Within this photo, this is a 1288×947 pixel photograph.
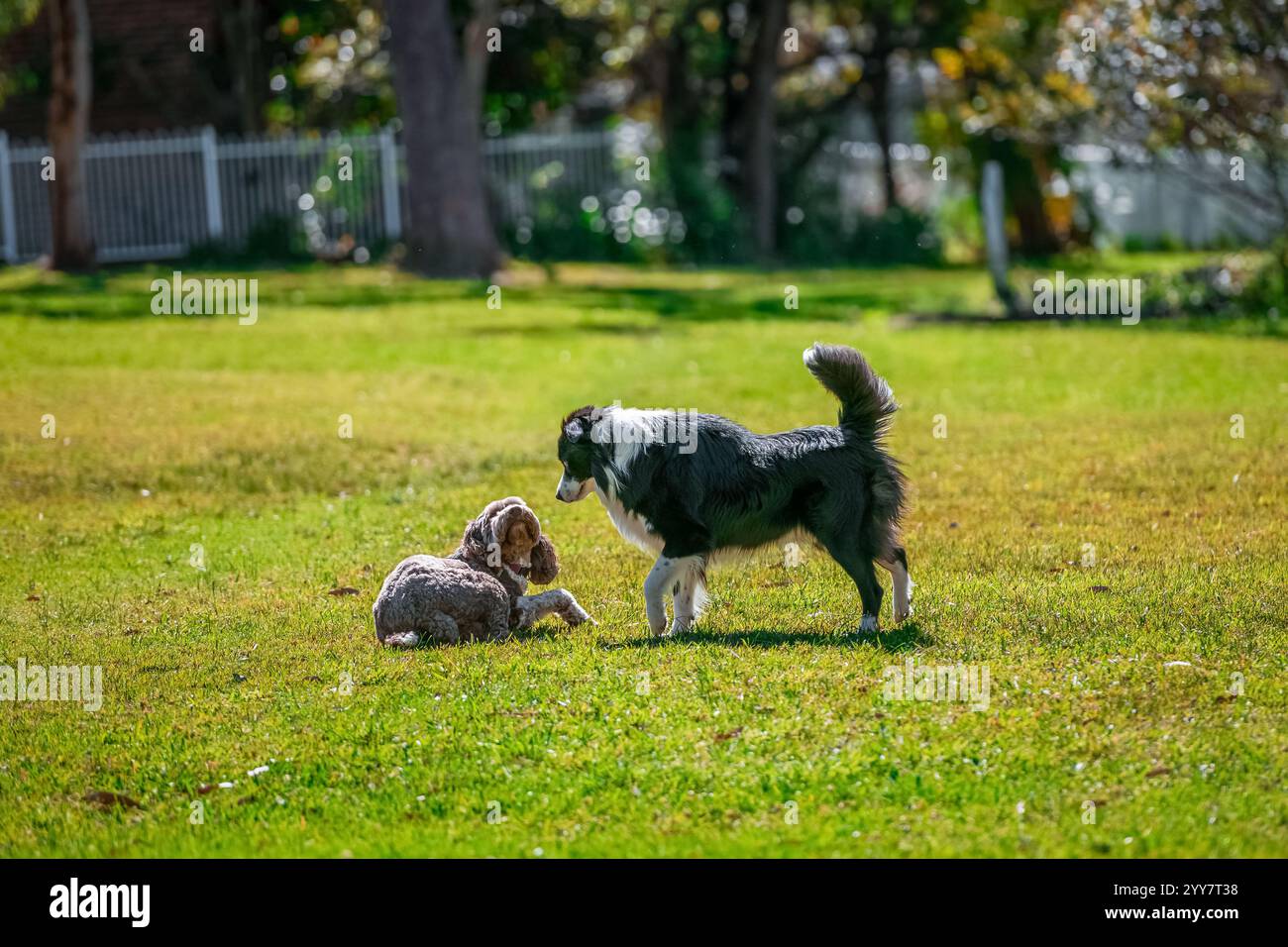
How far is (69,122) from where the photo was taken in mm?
26031

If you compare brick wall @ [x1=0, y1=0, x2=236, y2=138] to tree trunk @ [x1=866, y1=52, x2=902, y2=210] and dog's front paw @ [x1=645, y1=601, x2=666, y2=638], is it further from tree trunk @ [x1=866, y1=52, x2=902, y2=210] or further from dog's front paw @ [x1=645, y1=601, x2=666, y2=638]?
dog's front paw @ [x1=645, y1=601, x2=666, y2=638]

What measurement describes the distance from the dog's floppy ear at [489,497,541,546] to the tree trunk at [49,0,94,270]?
19.4 meters

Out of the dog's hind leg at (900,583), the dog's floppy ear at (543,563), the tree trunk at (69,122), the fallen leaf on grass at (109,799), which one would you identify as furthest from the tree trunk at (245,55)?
the fallen leaf on grass at (109,799)

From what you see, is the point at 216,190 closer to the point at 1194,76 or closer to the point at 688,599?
the point at 1194,76

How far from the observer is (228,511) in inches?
507

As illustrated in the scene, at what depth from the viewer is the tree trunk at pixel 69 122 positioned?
25.8 m

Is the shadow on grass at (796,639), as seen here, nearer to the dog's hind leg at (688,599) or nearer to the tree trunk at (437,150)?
the dog's hind leg at (688,599)

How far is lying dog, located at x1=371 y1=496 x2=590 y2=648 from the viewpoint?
844 cm

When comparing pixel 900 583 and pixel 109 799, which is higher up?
pixel 900 583

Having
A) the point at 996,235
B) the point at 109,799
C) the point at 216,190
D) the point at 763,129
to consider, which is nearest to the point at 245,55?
the point at 216,190

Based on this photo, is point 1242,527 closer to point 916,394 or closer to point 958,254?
point 916,394

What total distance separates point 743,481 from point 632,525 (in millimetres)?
581

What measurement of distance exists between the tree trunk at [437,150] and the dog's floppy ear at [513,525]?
1774 centimetres

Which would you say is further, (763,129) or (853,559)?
(763,129)
